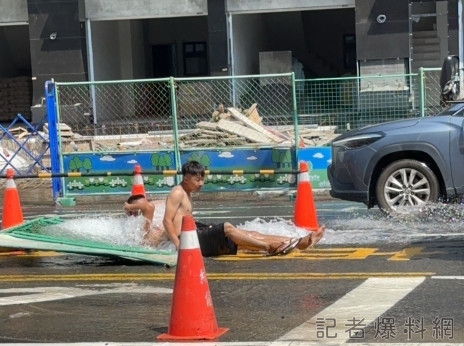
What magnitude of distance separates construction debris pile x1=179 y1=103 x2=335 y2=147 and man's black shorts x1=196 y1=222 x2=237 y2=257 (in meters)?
7.27

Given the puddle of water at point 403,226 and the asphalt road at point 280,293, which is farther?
the puddle of water at point 403,226

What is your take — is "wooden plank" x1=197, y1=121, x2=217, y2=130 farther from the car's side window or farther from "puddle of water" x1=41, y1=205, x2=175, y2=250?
"puddle of water" x1=41, y1=205, x2=175, y2=250

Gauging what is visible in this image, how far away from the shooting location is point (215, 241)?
384 inches

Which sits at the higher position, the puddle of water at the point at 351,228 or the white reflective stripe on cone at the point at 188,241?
the white reflective stripe on cone at the point at 188,241

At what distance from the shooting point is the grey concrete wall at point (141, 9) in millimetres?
27844

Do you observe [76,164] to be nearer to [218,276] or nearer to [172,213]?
[172,213]

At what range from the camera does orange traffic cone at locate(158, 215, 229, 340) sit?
647cm

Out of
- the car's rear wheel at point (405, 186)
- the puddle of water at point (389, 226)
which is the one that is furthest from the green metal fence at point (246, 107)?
the puddle of water at point (389, 226)

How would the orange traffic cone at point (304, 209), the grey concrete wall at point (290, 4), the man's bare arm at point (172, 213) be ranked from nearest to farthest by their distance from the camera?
the man's bare arm at point (172, 213) < the orange traffic cone at point (304, 209) < the grey concrete wall at point (290, 4)

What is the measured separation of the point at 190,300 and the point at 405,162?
21.3ft

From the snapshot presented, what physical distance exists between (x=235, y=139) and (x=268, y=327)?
1077cm

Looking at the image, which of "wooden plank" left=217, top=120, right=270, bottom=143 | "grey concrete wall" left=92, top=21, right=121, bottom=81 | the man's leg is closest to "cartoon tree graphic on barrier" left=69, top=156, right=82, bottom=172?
"wooden plank" left=217, top=120, right=270, bottom=143

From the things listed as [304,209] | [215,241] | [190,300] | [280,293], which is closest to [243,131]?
[304,209]

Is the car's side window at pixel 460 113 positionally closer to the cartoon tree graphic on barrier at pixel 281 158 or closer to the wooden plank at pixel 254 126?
the cartoon tree graphic on barrier at pixel 281 158
